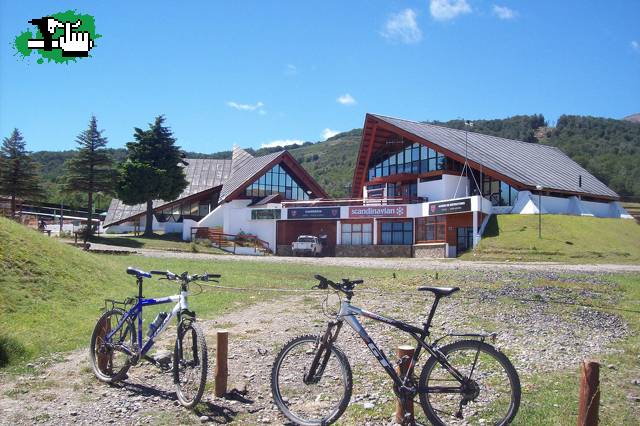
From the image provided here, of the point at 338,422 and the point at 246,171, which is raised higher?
the point at 246,171

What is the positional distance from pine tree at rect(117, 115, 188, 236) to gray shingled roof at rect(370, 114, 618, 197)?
2114 centimetres

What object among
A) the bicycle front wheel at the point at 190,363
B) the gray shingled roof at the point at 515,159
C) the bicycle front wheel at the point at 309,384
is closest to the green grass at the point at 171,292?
the bicycle front wheel at the point at 309,384

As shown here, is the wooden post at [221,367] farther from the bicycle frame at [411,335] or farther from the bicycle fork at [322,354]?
the bicycle frame at [411,335]

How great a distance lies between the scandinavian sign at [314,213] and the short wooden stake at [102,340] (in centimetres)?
3989

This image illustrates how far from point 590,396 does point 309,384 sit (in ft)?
9.29

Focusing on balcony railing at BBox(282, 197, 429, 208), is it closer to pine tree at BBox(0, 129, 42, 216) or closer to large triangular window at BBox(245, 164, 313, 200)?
large triangular window at BBox(245, 164, 313, 200)

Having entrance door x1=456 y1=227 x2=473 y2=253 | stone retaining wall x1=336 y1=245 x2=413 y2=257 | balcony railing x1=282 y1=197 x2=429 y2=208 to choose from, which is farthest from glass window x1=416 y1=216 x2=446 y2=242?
balcony railing x1=282 y1=197 x2=429 y2=208

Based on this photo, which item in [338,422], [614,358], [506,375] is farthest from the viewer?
[614,358]

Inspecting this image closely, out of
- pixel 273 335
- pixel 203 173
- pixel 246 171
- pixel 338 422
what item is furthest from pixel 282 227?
pixel 338 422

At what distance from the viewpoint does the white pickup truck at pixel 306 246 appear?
45.2 meters

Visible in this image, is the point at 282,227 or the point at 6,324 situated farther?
the point at 282,227

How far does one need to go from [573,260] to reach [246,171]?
38660mm

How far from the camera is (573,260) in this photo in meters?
33.4

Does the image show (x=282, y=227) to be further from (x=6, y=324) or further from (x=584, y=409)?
(x=584, y=409)
